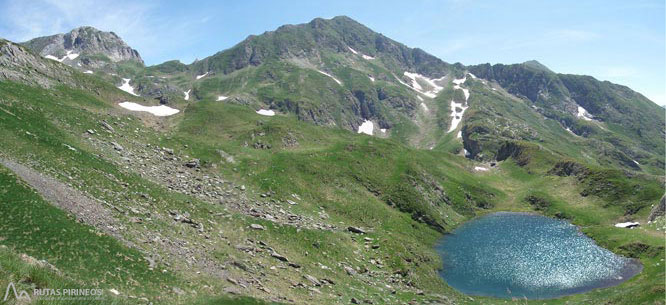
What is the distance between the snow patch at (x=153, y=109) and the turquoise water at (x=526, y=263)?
85406 millimetres

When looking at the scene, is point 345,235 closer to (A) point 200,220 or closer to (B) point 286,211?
(B) point 286,211

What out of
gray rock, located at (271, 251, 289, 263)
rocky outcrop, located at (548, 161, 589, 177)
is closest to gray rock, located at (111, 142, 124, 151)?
gray rock, located at (271, 251, 289, 263)

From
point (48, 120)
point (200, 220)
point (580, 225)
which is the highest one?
point (48, 120)

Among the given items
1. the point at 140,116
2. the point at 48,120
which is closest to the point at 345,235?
the point at 48,120

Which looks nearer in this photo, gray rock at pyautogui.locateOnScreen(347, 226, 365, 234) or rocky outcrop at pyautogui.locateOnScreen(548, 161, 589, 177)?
gray rock at pyautogui.locateOnScreen(347, 226, 365, 234)

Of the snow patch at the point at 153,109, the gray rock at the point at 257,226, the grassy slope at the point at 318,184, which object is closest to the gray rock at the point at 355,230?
the grassy slope at the point at 318,184

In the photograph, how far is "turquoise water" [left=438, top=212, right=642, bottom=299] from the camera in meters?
61.5

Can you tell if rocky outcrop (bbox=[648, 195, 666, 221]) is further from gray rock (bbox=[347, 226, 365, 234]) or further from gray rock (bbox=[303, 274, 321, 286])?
gray rock (bbox=[303, 274, 321, 286])

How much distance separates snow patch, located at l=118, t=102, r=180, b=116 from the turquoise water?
85.4 m

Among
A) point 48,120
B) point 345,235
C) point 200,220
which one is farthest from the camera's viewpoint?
point 345,235

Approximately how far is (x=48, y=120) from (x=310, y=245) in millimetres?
43831

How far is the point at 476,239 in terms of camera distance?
91.4 metres

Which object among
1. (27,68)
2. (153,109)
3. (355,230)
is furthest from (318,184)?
(27,68)

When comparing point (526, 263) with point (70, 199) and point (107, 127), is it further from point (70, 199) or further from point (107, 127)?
point (107, 127)
